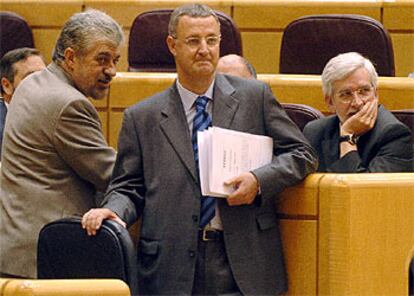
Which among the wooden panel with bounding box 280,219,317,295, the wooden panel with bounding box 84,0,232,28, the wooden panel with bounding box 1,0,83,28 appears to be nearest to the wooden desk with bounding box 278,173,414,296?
the wooden panel with bounding box 280,219,317,295

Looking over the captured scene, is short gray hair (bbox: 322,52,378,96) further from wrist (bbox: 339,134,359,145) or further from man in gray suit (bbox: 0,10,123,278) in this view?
man in gray suit (bbox: 0,10,123,278)

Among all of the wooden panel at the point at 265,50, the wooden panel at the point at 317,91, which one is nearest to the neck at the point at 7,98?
the wooden panel at the point at 317,91

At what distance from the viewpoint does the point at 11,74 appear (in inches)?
105

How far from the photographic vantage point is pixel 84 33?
2.01m

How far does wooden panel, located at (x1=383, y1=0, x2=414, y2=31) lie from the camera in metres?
3.39

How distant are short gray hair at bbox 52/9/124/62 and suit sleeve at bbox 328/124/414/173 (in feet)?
1.61

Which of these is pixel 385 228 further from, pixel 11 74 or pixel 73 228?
pixel 11 74

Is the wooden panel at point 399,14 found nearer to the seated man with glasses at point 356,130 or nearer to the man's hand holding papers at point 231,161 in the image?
the seated man with glasses at point 356,130

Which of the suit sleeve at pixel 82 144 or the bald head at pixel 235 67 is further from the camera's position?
the bald head at pixel 235 67

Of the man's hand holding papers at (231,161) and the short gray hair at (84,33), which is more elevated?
the short gray hair at (84,33)

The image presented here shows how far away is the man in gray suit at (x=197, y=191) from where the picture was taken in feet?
6.15

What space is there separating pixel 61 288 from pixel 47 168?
446 mm

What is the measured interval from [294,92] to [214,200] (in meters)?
0.93

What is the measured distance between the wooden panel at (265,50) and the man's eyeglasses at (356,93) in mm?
1333
